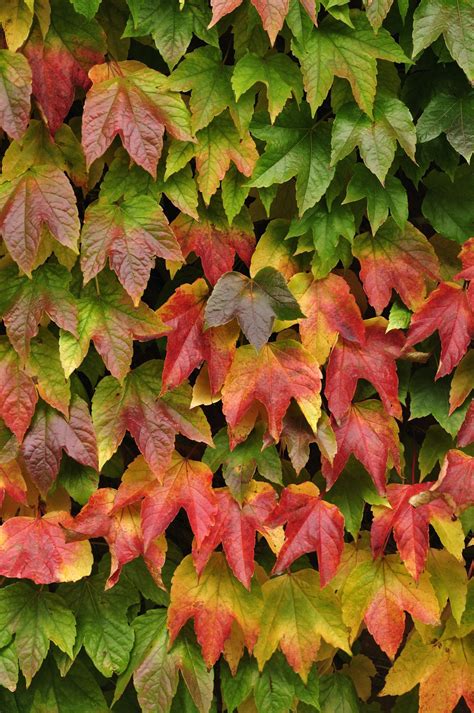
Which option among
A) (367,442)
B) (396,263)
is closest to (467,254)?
(396,263)

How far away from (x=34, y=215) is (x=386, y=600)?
1.07 meters

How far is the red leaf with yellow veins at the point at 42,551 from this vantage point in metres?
1.83

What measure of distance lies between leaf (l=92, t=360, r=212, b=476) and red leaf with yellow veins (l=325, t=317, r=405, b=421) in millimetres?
276

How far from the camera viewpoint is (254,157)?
5.82 ft

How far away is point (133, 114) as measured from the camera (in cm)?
168

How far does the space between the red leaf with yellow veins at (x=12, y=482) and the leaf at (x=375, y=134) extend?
0.89 metres

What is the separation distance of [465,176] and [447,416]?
514mm

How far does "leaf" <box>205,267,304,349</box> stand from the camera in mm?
1733

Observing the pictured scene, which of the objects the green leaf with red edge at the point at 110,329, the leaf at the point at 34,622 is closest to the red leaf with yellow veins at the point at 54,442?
the green leaf with red edge at the point at 110,329

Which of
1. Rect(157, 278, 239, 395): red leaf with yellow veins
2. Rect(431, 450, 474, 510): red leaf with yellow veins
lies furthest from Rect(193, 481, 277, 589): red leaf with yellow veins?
Rect(431, 450, 474, 510): red leaf with yellow veins

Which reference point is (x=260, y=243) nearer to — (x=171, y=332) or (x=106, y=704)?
(x=171, y=332)

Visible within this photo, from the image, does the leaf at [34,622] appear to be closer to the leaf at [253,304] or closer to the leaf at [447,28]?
the leaf at [253,304]

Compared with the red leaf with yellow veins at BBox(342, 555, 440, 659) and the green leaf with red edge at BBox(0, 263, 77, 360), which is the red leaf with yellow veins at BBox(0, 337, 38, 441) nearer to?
the green leaf with red edge at BBox(0, 263, 77, 360)

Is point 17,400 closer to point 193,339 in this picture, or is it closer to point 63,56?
point 193,339
